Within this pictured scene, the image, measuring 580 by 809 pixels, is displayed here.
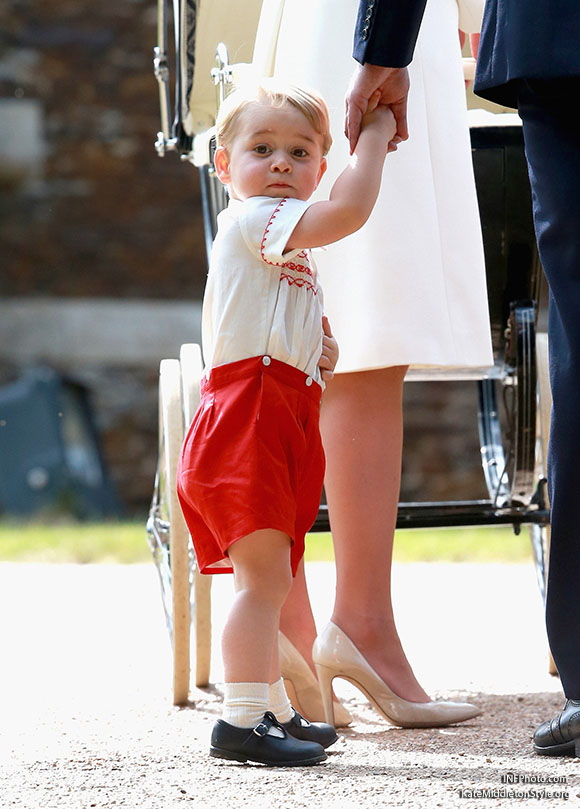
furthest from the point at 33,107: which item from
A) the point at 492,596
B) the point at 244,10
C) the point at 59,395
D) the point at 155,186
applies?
the point at 244,10

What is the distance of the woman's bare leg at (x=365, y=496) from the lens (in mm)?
1814

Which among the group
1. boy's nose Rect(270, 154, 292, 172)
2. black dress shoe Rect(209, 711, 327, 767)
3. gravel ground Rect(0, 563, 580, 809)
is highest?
boy's nose Rect(270, 154, 292, 172)

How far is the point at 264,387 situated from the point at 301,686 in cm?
53

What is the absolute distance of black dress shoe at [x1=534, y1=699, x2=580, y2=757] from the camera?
143 centimetres

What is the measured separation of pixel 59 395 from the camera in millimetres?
8367

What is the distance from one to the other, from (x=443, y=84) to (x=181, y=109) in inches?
20.8

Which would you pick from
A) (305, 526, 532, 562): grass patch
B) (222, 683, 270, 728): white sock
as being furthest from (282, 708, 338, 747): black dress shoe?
(305, 526, 532, 562): grass patch

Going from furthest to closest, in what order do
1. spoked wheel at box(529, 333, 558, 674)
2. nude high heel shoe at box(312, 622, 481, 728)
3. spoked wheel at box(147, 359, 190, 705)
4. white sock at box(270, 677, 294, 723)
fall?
spoked wheel at box(529, 333, 558, 674) < spoked wheel at box(147, 359, 190, 705) < nude high heel shoe at box(312, 622, 481, 728) < white sock at box(270, 677, 294, 723)

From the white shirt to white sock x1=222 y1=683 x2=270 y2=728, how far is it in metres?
0.39

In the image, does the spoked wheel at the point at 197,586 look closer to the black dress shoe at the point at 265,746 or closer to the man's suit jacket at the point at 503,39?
the black dress shoe at the point at 265,746

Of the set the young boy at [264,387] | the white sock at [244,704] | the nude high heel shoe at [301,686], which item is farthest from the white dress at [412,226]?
the white sock at [244,704]

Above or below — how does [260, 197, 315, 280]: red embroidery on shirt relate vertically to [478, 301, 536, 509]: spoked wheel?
above

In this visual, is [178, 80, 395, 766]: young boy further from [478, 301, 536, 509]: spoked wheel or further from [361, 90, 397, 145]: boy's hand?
[478, 301, 536, 509]: spoked wheel

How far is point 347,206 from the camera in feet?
4.93
